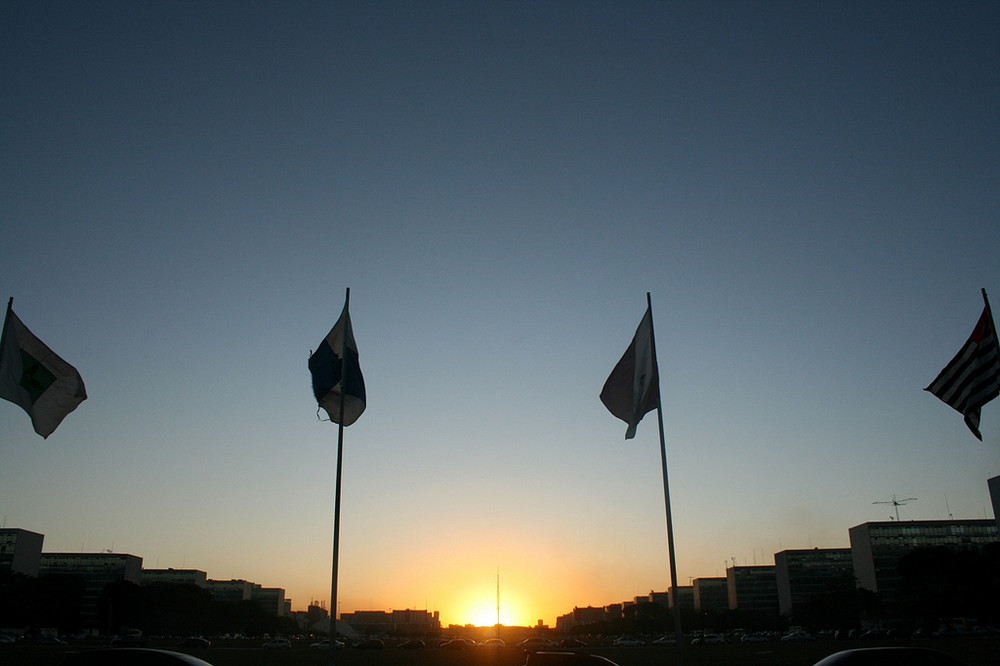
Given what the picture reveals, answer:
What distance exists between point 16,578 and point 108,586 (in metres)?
14.9

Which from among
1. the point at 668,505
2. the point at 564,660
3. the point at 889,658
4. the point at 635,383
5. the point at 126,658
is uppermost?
the point at 635,383

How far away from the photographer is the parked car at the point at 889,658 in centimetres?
1728

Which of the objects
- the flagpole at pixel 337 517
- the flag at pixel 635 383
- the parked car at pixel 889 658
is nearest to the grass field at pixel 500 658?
the flagpole at pixel 337 517

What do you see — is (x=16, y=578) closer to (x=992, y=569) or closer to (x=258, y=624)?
(x=258, y=624)

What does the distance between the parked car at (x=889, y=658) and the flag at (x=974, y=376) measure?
5.61 meters

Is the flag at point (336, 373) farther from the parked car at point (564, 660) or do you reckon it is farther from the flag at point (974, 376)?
the flag at point (974, 376)

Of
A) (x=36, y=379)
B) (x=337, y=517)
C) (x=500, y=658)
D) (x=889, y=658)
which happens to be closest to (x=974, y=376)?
(x=889, y=658)

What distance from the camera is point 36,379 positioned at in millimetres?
19453

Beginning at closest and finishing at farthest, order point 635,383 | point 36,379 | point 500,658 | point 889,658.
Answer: point 889,658 < point 36,379 < point 635,383 < point 500,658

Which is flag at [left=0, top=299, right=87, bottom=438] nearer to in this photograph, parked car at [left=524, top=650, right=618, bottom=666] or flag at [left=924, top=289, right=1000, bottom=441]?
parked car at [left=524, top=650, right=618, bottom=666]

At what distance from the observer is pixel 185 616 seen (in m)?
145

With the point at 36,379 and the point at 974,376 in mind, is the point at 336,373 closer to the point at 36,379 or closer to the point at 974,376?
the point at 36,379

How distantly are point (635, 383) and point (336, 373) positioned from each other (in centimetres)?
882

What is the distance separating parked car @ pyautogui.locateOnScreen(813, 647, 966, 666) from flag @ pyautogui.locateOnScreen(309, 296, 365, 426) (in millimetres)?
14091
